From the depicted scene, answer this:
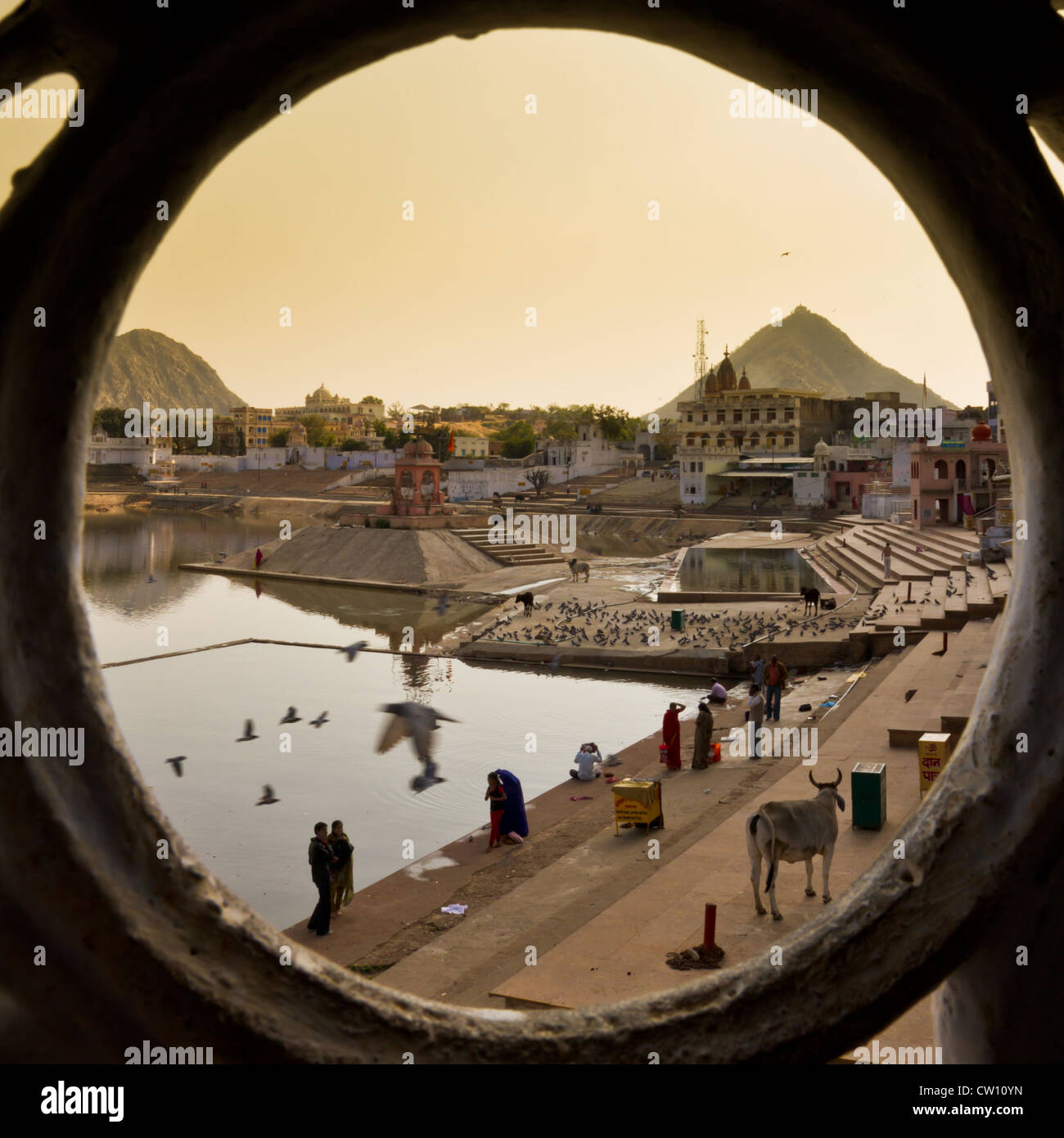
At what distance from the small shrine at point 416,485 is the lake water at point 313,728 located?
11624 mm

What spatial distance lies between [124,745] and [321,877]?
7326mm

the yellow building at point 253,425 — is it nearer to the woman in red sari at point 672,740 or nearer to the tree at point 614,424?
the tree at point 614,424

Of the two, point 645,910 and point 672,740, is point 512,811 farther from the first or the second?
point 645,910

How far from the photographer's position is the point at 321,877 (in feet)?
27.3

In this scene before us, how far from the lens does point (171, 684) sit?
64.0ft

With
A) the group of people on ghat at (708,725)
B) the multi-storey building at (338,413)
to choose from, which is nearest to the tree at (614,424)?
the multi-storey building at (338,413)

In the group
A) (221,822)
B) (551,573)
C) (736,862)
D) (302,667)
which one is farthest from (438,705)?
(551,573)

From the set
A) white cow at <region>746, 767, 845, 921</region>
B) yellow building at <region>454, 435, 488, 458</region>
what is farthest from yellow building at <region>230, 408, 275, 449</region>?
white cow at <region>746, 767, 845, 921</region>

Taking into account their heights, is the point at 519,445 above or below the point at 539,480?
above

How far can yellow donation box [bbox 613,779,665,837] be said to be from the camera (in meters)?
10.2

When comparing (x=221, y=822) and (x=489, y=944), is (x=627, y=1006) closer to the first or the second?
(x=489, y=944)

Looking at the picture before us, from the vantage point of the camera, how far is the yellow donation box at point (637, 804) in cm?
1020

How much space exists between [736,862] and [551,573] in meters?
28.2

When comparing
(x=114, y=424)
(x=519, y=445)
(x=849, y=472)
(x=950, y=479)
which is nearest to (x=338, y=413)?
(x=114, y=424)
